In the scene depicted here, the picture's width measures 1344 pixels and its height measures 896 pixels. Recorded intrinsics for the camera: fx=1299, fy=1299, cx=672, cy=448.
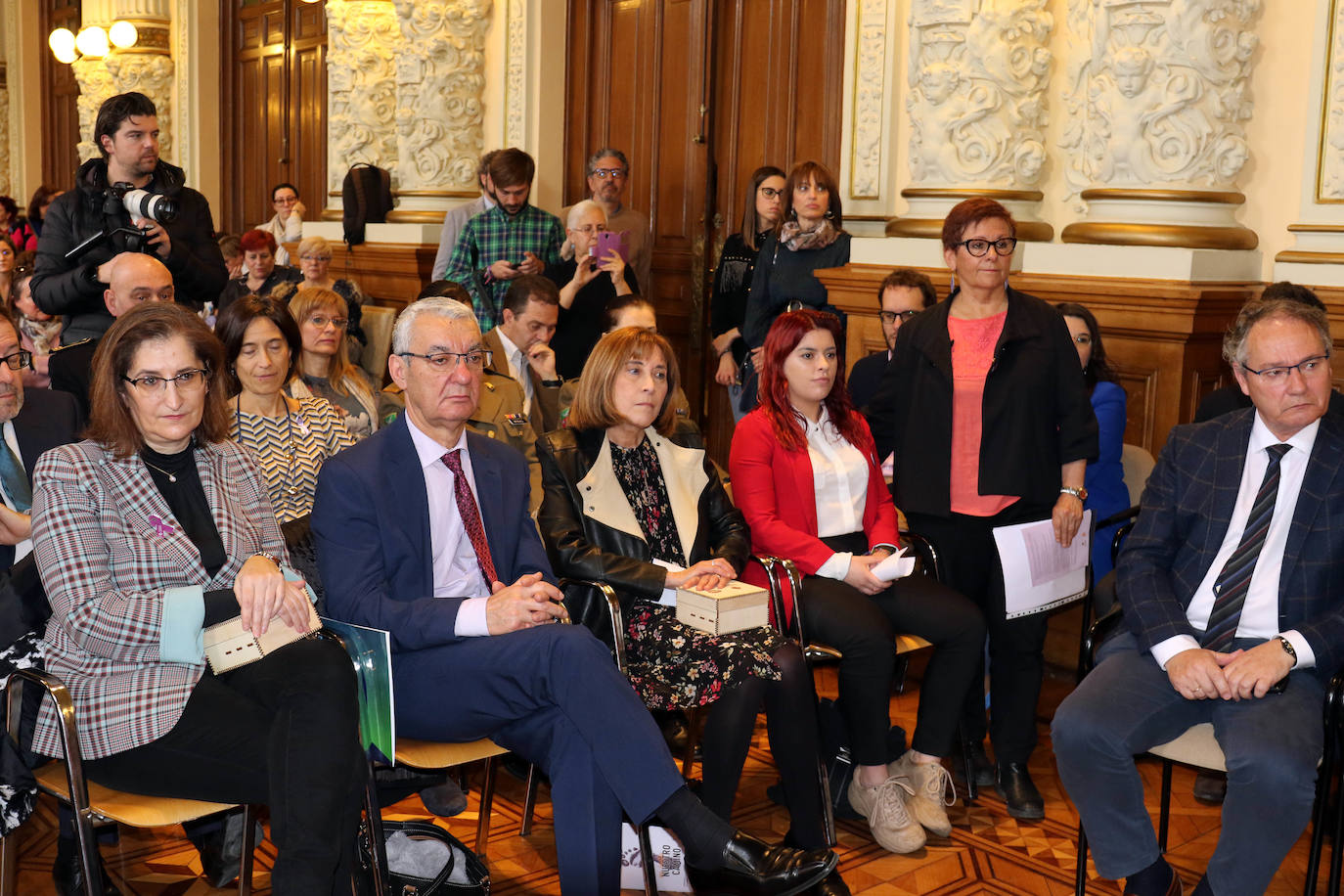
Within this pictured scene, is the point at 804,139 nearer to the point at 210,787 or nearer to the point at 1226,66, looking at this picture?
the point at 1226,66

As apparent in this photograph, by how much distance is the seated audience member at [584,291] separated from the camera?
18.7ft

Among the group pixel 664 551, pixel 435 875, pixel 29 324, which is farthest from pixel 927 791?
pixel 29 324

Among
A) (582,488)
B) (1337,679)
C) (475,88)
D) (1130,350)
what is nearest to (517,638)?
(582,488)

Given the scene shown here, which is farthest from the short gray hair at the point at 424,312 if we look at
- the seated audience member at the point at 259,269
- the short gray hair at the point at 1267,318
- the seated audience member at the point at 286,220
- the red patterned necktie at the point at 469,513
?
the seated audience member at the point at 286,220

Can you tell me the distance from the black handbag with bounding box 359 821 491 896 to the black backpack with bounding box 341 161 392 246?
19.2ft

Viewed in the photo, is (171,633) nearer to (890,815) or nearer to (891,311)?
(890,815)

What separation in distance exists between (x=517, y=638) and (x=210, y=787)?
67 centimetres

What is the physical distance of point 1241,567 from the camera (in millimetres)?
2896

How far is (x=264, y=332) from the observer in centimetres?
357

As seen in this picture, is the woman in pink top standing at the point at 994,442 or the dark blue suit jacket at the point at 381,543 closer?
the dark blue suit jacket at the point at 381,543

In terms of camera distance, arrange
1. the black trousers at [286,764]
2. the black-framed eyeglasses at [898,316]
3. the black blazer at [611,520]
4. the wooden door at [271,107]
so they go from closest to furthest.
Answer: the black trousers at [286,764], the black blazer at [611,520], the black-framed eyeglasses at [898,316], the wooden door at [271,107]

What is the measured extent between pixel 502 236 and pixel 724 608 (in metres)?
3.49

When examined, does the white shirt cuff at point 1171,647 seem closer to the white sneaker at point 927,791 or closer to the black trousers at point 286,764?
the white sneaker at point 927,791

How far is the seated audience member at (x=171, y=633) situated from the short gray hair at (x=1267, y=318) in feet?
6.82
